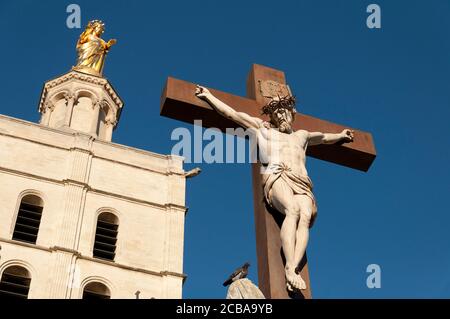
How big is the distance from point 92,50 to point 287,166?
3986 centimetres

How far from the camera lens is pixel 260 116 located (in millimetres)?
5688

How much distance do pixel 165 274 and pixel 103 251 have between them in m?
2.71

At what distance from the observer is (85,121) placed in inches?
1591

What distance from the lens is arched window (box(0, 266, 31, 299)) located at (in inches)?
1205

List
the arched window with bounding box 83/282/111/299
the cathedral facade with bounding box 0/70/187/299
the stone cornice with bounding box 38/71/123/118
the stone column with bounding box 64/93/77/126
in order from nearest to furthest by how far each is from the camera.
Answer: the cathedral facade with bounding box 0/70/187/299
the arched window with bounding box 83/282/111/299
the stone column with bounding box 64/93/77/126
the stone cornice with bounding box 38/71/123/118

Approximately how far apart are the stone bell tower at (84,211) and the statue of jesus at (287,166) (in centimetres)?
2483

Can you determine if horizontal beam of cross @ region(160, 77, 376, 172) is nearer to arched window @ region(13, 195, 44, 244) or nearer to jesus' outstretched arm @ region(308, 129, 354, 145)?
jesus' outstretched arm @ region(308, 129, 354, 145)

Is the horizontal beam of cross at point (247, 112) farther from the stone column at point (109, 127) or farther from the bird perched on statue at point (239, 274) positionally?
the stone column at point (109, 127)

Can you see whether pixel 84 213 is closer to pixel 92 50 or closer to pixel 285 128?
pixel 92 50

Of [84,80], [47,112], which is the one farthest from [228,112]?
[84,80]

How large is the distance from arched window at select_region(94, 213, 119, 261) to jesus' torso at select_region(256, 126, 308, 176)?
28730mm

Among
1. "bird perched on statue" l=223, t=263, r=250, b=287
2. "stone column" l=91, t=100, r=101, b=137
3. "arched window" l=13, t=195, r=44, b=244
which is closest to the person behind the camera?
"bird perched on statue" l=223, t=263, r=250, b=287

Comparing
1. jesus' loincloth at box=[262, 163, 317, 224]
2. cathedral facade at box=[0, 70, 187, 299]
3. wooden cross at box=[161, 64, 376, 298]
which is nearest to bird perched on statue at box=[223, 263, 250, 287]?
wooden cross at box=[161, 64, 376, 298]
